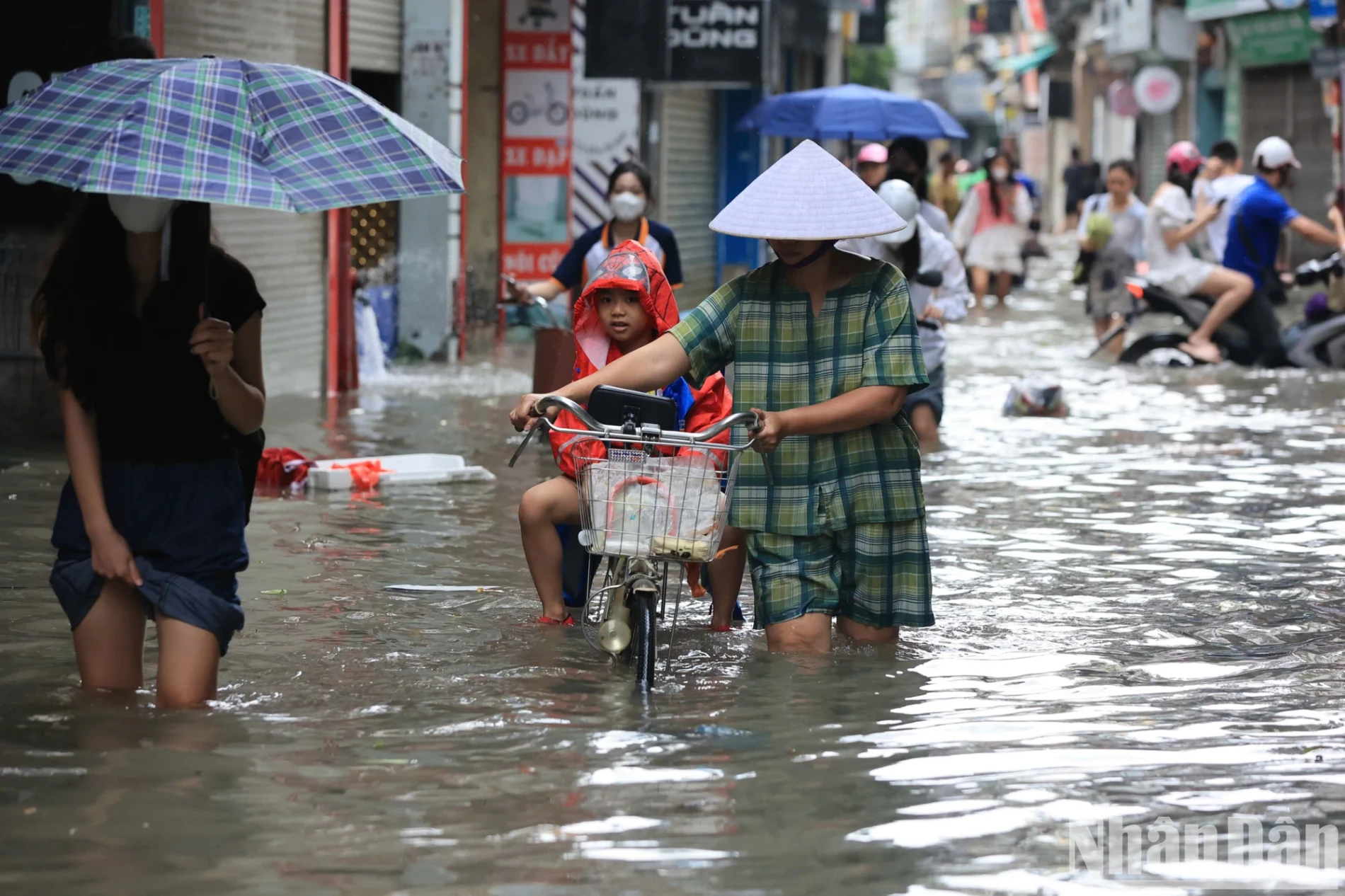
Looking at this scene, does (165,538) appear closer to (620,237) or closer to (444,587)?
(444,587)

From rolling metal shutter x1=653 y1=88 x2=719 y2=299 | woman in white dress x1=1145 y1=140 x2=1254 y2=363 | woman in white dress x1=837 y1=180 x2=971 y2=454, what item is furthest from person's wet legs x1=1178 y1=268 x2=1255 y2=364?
rolling metal shutter x1=653 y1=88 x2=719 y2=299

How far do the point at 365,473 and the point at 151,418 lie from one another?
16.8ft

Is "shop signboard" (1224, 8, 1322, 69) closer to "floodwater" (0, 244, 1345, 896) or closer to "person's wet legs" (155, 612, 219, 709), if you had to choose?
"floodwater" (0, 244, 1345, 896)

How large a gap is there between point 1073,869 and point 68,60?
28.6ft

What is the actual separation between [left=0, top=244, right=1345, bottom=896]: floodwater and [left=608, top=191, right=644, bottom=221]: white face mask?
1.85 meters

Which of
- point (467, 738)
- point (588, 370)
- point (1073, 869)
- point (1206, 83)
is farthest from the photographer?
point (1206, 83)

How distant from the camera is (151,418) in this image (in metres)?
5.11

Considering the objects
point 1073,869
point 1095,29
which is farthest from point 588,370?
point 1095,29

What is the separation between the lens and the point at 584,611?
5.97 m

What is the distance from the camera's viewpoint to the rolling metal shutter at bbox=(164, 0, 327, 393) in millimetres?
12664

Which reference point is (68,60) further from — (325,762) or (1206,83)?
(1206,83)

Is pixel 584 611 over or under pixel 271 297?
under

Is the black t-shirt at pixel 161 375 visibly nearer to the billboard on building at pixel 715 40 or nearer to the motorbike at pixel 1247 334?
the motorbike at pixel 1247 334

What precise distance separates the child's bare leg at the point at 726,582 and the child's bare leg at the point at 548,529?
50 centimetres
